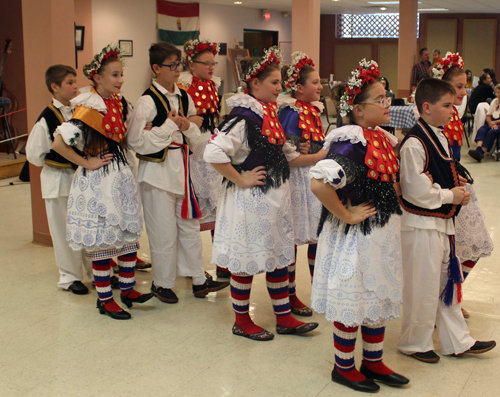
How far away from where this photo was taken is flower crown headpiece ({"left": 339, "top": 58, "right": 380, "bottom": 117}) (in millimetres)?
2230

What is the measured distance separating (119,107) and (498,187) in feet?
17.0

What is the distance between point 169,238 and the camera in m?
3.36

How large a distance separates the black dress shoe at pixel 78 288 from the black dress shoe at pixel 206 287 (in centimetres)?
74

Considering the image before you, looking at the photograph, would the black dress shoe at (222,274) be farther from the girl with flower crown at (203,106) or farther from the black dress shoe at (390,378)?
the black dress shoe at (390,378)

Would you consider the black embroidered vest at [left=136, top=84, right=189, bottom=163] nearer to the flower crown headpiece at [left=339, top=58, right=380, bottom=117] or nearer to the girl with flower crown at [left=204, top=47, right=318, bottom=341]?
the girl with flower crown at [left=204, top=47, right=318, bottom=341]

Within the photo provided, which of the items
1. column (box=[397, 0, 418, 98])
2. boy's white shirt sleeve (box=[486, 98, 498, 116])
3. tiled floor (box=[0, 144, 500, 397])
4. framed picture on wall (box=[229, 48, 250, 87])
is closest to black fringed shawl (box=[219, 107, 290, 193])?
tiled floor (box=[0, 144, 500, 397])

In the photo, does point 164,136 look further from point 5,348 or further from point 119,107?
point 5,348

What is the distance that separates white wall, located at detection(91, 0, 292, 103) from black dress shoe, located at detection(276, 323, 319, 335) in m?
10.8

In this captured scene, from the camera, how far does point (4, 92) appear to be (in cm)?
1033

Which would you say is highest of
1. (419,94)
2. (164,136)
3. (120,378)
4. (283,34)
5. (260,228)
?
(283,34)

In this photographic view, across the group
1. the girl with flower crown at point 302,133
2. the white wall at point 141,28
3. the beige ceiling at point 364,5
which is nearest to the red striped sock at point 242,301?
the girl with flower crown at point 302,133

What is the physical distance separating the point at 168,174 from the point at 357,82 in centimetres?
144

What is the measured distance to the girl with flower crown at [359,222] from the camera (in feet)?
7.14

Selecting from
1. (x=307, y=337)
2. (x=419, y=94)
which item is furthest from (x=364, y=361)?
(x=419, y=94)
